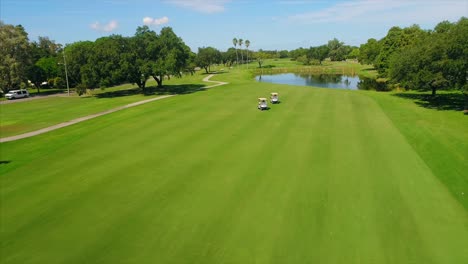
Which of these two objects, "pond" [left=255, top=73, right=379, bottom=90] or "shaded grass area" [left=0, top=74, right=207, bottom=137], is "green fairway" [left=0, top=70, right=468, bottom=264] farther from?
"pond" [left=255, top=73, right=379, bottom=90]

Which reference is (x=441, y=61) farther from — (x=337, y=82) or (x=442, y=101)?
(x=337, y=82)

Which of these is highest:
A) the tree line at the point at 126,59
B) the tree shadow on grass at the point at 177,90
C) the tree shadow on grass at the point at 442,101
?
the tree line at the point at 126,59

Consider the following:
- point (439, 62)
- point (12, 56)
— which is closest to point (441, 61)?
point (439, 62)

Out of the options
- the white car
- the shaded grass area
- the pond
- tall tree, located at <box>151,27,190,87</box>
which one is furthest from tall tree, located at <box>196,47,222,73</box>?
the shaded grass area

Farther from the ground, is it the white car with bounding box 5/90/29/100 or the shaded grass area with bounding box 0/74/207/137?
the white car with bounding box 5/90/29/100

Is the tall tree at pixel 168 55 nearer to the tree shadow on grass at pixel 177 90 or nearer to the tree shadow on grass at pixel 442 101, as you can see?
the tree shadow on grass at pixel 177 90

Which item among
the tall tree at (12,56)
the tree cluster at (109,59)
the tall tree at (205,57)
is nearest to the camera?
the tree cluster at (109,59)

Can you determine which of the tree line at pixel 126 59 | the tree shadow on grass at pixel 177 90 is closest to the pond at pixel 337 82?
the tree line at pixel 126 59

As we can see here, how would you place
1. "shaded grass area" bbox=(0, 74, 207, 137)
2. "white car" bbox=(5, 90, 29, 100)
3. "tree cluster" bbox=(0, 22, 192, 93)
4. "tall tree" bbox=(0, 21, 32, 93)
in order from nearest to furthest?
"shaded grass area" bbox=(0, 74, 207, 137), "tree cluster" bbox=(0, 22, 192, 93), "white car" bbox=(5, 90, 29, 100), "tall tree" bbox=(0, 21, 32, 93)
